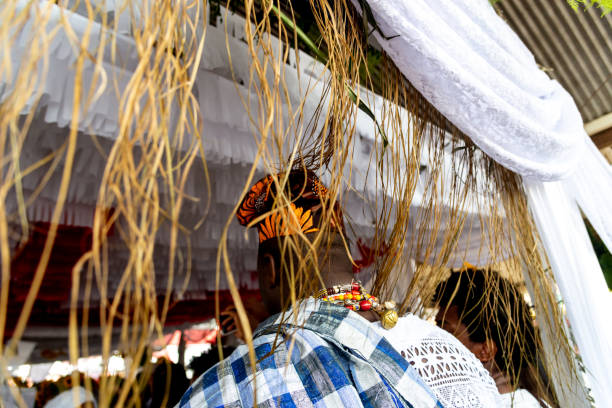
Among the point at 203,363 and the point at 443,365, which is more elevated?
the point at 443,365

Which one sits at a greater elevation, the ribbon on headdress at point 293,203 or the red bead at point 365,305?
the ribbon on headdress at point 293,203

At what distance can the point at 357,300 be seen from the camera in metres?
0.86

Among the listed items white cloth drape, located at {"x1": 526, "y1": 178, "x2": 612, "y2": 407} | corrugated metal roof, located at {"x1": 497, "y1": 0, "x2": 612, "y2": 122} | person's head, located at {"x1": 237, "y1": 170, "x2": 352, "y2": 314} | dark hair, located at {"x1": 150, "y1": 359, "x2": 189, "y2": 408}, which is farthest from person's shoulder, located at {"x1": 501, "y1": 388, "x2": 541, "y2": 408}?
dark hair, located at {"x1": 150, "y1": 359, "x2": 189, "y2": 408}

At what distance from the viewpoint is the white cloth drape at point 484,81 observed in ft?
2.75

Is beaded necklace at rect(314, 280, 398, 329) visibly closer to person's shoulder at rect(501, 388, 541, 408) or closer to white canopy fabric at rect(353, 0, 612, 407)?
white canopy fabric at rect(353, 0, 612, 407)

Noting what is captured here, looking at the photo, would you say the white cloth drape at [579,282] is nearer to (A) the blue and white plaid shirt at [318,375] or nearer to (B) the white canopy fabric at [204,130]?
(B) the white canopy fabric at [204,130]

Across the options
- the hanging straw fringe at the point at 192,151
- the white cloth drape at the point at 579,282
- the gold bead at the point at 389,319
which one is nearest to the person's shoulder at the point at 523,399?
the hanging straw fringe at the point at 192,151

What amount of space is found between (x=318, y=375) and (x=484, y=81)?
2.52ft

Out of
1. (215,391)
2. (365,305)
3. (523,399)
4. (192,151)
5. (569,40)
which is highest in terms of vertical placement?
(569,40)

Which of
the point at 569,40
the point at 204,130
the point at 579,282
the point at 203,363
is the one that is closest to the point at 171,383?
the point at 203,363

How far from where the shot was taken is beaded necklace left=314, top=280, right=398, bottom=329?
2.76 ft

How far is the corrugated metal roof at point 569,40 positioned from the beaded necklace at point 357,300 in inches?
67.5

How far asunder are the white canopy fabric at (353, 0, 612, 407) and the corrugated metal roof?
3.02 ft

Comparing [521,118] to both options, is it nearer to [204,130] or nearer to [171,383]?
[204,130]
